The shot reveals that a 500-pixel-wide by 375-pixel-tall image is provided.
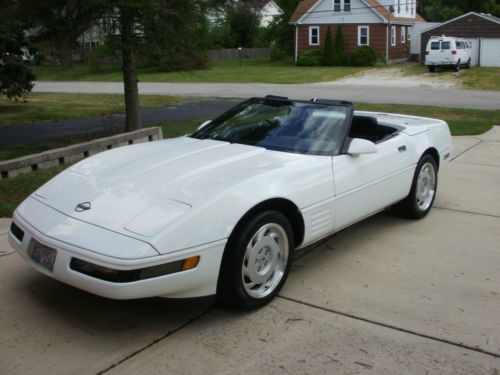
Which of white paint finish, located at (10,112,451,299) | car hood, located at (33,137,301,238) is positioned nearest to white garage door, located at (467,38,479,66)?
white paint finish, located at (10,112,451,299)

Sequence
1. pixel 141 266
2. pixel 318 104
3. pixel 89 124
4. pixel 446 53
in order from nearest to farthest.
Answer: pixel 141 266
pixel 318 104
pixel 89 124
pixel 446 53

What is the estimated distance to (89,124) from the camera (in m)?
14.2

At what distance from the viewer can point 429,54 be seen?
1358 inches

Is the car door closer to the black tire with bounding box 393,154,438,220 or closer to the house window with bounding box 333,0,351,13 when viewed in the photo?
the black tire with bounding box 393,154,438,220

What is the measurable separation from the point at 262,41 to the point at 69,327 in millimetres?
56936

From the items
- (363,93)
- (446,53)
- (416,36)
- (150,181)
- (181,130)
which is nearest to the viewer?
(150,181)

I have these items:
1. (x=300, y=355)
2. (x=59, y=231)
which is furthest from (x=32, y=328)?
(x=300, y=355)

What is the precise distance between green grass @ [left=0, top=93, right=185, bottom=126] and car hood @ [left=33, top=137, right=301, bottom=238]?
11349 mm

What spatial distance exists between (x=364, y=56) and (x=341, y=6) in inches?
215

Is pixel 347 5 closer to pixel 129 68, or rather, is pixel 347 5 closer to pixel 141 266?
pixel 129 68

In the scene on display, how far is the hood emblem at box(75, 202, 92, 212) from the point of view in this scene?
3.60 m

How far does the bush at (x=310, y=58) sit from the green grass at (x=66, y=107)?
76.6 feet

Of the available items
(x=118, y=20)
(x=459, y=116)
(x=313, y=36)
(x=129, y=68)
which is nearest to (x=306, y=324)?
(x=118, y=20)

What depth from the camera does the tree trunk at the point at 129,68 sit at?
932 centimetres
